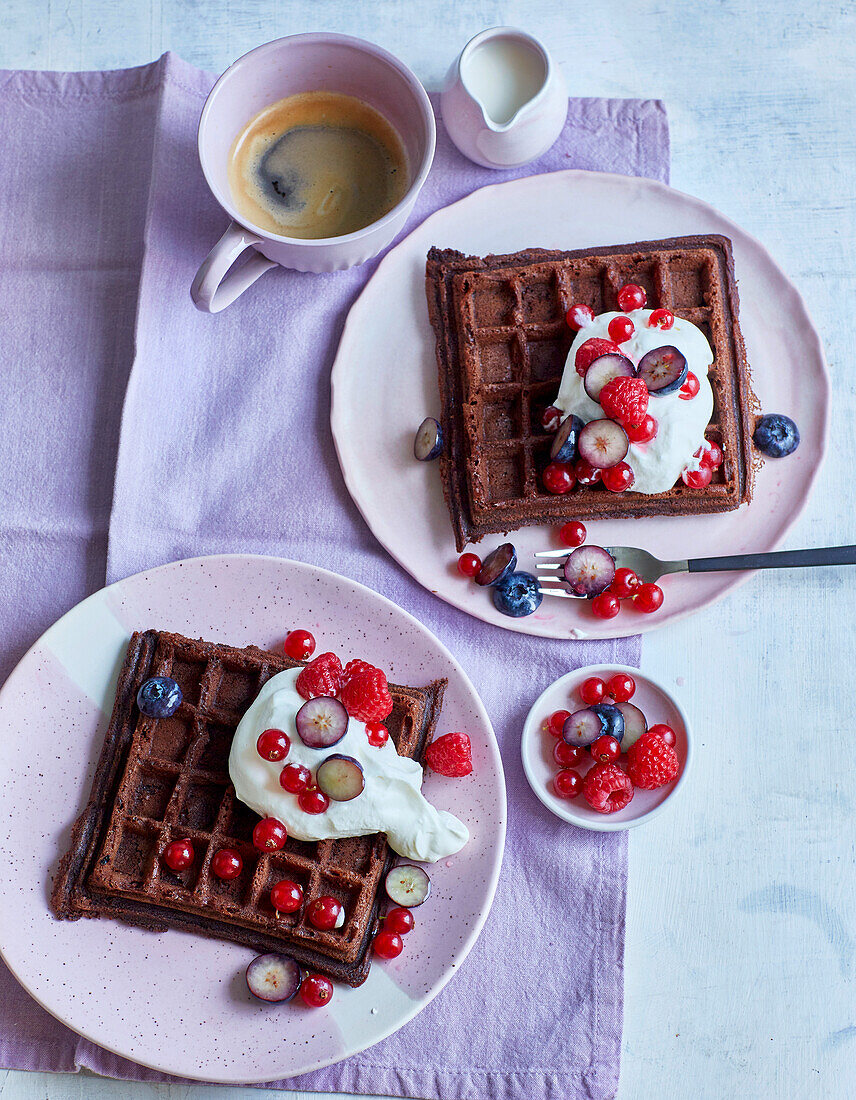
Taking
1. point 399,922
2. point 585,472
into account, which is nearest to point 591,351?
point 585,472

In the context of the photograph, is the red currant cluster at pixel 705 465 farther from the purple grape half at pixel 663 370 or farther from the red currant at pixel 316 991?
the red currant at pixel 316 991

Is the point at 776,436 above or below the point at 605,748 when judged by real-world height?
above

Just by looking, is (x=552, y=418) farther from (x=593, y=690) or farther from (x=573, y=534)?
(x=593, y=690)

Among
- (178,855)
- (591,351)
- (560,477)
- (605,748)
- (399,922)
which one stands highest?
(591,351)

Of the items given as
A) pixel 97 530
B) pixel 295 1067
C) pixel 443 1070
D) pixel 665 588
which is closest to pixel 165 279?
pixel 97 530

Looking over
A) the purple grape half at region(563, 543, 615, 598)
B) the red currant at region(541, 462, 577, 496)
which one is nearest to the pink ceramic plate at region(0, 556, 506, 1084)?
the purple grape half at region(563, 543, 615, 598)

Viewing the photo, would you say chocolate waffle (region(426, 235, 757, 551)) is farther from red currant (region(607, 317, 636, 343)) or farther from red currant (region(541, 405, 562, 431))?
red currant (region(607, 317, 636, 343))

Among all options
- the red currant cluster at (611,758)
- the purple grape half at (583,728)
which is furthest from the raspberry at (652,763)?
the purple grape half at (583,728)
